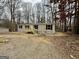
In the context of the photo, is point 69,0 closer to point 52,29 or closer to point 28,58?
point 52,29

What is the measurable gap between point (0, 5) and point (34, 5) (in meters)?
19.8

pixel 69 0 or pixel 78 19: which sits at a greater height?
pixel 69 0

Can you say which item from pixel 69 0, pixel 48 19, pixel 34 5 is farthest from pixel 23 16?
pixel 69 0

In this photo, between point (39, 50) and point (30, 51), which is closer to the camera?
point (30, 51)

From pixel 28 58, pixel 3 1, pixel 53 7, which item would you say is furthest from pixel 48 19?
pixel 28 58

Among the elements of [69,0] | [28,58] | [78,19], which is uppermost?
[69,0]

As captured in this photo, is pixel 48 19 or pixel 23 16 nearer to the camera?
pixel 48 19

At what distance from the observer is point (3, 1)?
153ft

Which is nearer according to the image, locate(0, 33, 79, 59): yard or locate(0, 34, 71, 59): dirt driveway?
locate(0, 34, 71, 59): dirt driveway

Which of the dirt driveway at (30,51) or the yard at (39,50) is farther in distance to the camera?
the yard at (39,50)

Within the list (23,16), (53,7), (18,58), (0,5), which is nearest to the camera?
(18,58)

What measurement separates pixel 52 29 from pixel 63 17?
13.0ft

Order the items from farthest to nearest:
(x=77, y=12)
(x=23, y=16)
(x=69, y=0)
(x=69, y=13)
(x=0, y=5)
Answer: (x=23, y=16) < (x=0, y=5) < (x=69, y=13) < (x=69, y=0) < (x=77, y=12)

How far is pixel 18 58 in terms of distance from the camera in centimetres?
1061
